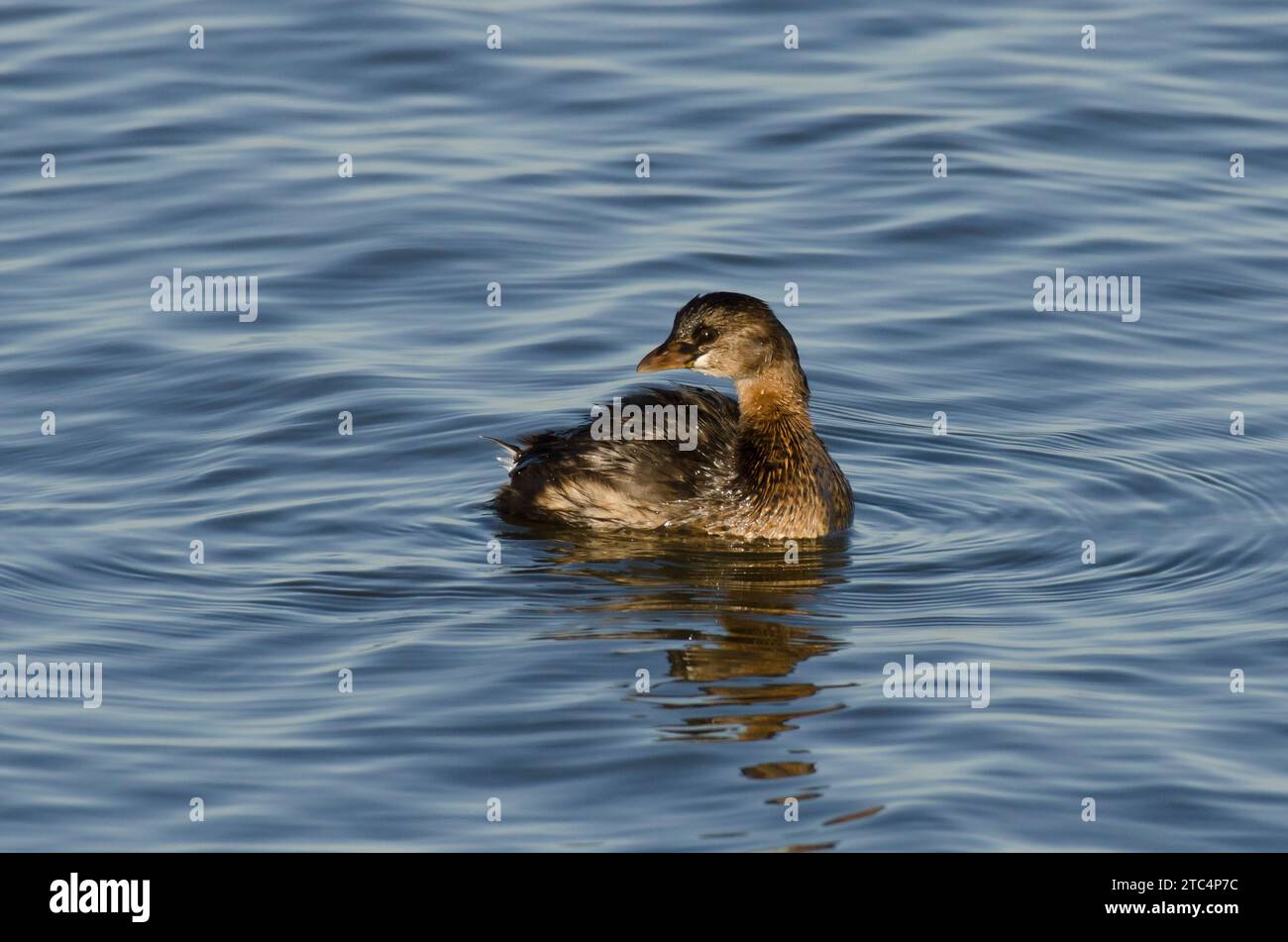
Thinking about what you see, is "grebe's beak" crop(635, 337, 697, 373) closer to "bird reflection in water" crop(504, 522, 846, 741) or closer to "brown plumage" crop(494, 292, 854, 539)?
"brown plumage" crop(494, 292, 854, 539)

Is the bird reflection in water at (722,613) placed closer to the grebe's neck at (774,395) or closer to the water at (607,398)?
the water at (607,398)

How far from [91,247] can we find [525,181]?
3.39 meters

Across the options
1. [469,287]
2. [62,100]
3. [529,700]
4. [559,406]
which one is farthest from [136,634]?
[62,100]

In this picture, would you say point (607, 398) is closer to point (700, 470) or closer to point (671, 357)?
point (671, 357)

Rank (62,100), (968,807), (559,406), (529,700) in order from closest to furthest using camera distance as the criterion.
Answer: (968,807), (529,700), (559,406), (62,100)

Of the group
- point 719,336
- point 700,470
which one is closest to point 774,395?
point 719,336

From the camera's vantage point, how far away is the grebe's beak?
11.4m

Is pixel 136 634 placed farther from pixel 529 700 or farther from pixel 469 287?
pixel 469 287

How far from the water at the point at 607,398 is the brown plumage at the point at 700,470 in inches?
9.1

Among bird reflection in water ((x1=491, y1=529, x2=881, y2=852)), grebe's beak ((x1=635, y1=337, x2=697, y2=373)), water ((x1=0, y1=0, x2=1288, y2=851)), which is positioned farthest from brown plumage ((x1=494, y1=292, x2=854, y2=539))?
water ((x1=0, y1=0, x2=1288, y2=851))

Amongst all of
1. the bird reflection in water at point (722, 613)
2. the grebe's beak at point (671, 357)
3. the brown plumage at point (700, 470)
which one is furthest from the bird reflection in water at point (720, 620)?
the grebe's beak at point (671, 357)

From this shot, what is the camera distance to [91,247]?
50.9ft

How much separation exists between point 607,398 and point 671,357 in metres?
1.54

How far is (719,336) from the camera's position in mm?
11492
